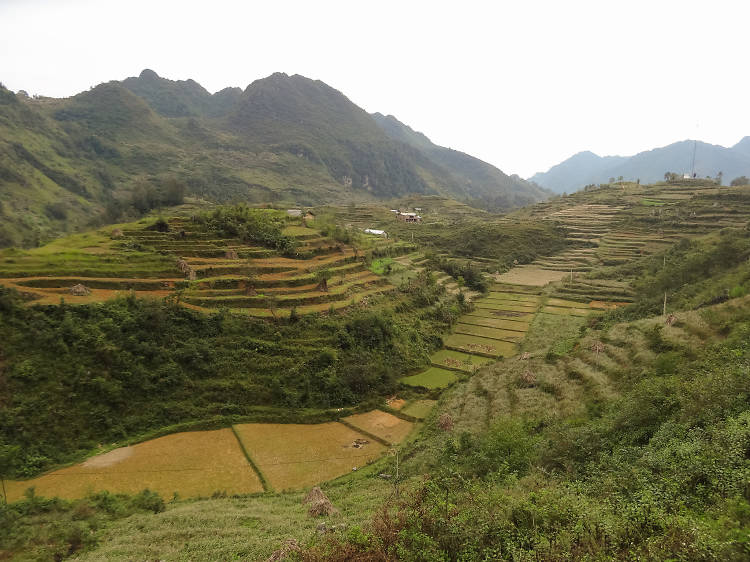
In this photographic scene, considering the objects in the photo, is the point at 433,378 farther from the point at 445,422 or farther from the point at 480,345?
the point at 445,422

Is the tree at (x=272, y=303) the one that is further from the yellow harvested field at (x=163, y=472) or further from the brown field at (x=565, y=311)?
the brown field at (x=565, y=311)

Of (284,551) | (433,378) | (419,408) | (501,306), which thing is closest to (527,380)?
(419,408)

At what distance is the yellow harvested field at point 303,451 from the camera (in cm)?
1758

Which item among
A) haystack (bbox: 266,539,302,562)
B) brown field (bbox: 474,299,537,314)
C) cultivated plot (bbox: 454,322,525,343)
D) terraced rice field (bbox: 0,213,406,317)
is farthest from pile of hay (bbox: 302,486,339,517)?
brown field (bbox: 474,299,537,314)

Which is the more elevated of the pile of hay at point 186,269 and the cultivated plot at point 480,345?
Answer: the pile of hay at point 186,269

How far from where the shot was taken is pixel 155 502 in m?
14.5

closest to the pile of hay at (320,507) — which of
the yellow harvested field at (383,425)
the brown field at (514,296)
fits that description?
the yellow harvested field at (383,425)

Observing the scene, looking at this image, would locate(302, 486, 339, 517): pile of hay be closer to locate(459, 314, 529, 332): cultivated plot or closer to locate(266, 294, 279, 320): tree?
locate(266, 294, 279, 320): tree

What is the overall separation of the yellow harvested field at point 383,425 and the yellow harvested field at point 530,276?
30596 millimetres

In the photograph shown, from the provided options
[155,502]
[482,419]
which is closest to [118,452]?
[155,502]

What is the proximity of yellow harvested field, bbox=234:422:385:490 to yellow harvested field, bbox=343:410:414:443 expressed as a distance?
684 millimetres

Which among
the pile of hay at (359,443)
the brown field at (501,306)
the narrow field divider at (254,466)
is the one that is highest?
the brown field at (501,306)

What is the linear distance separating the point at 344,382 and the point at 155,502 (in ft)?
37.2

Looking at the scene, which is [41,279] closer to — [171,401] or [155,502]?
[171,401]
